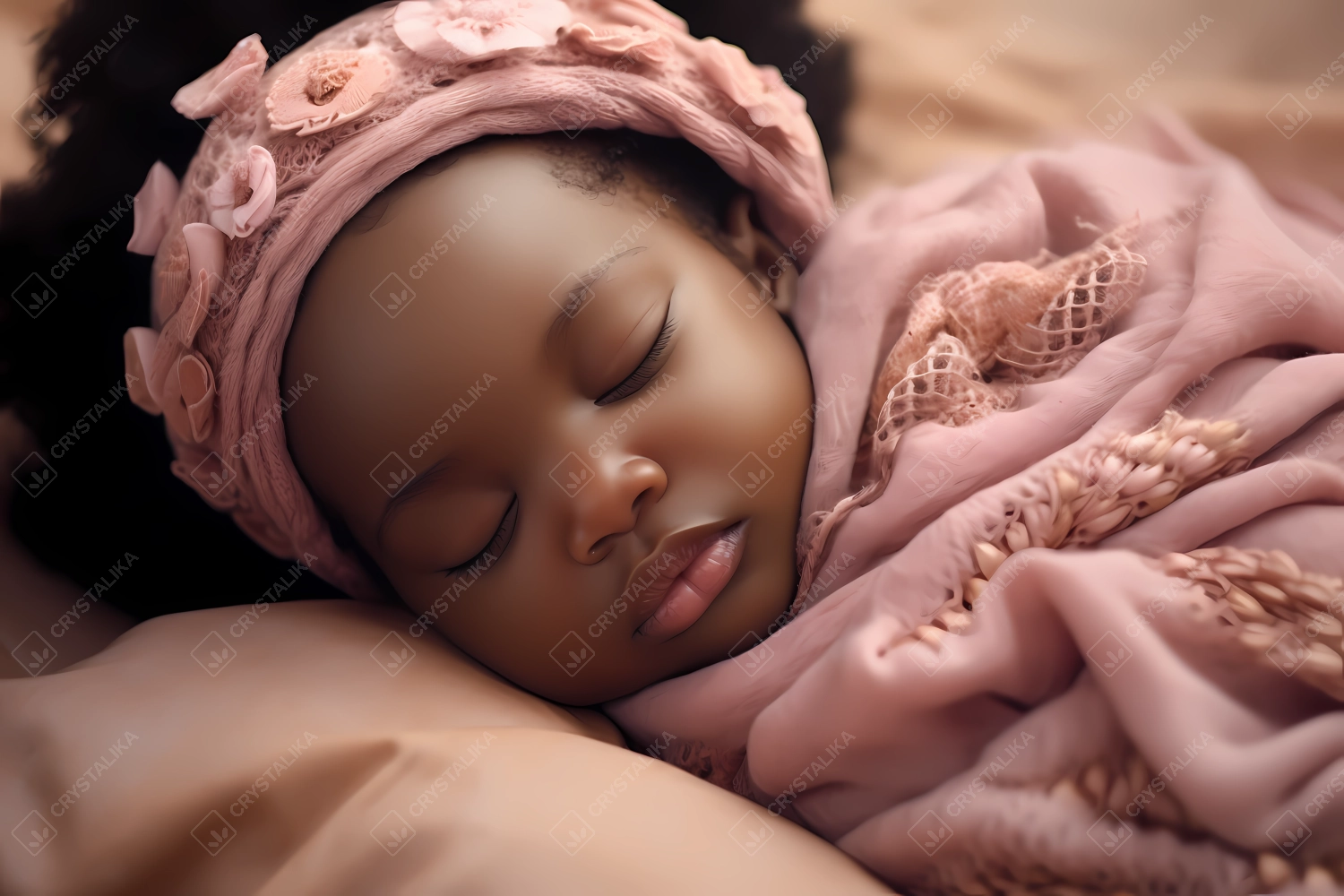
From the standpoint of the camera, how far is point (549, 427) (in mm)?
854

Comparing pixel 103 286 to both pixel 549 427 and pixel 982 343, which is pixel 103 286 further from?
pixel 982 343

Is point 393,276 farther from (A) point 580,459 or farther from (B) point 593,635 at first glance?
(B) point 593,635

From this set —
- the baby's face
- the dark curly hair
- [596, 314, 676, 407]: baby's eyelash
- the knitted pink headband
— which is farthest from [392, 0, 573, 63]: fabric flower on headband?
[596, 314, 676, 407]: baby's eyelash

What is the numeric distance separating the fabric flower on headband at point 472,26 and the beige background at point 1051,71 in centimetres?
48

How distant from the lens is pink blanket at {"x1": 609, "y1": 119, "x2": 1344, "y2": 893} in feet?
2.05

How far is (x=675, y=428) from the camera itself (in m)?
0.88

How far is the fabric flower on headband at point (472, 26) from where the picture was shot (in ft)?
3.04

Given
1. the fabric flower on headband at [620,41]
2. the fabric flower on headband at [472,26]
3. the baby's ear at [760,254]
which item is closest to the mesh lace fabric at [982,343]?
the baby's ear at [760,254]

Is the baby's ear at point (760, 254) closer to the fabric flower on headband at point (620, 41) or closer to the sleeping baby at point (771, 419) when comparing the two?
the sleeping baby at point (771, 419)

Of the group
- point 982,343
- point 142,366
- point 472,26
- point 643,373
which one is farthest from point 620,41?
point 142,366

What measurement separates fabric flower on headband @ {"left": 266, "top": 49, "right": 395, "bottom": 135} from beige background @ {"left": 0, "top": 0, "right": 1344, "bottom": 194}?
37 centimetres

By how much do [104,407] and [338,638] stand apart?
1.47ft

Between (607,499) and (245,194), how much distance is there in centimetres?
48

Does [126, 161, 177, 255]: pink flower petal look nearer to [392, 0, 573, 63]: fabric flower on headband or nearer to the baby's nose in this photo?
[392, 0, 573, 63]: fabric flower on headband
